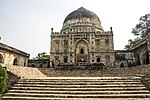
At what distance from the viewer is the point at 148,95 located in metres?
6.38

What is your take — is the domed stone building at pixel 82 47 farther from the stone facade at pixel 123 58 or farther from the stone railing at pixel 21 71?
the stone railing at pixel 21 71

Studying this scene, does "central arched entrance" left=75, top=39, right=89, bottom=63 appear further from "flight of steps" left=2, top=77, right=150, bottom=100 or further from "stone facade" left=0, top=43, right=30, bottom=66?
"flight of steps" left=2, top=77, right=150, bottom=100

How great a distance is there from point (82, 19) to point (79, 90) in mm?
22854

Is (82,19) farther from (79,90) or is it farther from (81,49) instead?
(79,90)

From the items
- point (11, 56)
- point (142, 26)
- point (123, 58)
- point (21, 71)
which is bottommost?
point (21, 71)

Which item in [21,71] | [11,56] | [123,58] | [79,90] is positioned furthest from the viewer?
[123,58]

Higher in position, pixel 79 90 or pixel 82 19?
pixel 82 19

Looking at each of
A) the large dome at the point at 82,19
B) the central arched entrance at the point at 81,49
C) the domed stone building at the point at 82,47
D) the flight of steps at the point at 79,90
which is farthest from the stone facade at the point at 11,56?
the flight of steps at the point at 79,90

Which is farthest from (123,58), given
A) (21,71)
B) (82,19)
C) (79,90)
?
(79,90)

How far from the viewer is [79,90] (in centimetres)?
719

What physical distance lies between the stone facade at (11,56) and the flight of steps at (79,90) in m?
11.0

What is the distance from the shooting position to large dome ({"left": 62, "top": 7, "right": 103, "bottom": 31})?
28.4 m

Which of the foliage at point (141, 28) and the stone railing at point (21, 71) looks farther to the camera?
the foliage at point (141, 28)

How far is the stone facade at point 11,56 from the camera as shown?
18031 millimetres
